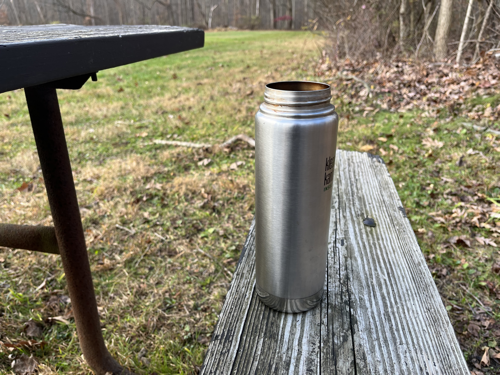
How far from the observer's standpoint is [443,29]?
250 inches

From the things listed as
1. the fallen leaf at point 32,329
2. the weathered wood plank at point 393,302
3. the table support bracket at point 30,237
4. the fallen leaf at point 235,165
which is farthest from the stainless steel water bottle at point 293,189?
the fallen leaf at point 235,165

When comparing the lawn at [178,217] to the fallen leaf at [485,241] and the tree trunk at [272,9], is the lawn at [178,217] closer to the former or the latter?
the fallen leaf at [485,241]

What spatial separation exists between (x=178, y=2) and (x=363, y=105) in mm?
19496

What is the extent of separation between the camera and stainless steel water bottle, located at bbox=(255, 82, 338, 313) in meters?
0.88

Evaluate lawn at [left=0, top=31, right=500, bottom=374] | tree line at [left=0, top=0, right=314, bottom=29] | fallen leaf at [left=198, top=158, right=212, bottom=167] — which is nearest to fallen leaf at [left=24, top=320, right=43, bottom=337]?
lawn at [left=0, top=31, right=500, bottom=374]

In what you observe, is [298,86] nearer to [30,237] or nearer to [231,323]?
[231,323]

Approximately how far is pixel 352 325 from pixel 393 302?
0.63ft

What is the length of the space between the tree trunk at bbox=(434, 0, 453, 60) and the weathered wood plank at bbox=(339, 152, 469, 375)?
19.6 feet

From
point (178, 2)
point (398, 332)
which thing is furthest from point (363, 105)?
point (178, 2)

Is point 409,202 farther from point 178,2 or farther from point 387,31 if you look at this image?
point 178,2

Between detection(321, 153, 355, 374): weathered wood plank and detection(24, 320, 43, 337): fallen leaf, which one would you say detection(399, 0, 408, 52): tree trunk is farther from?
detection(24, 320, 43, 337): fallen leaf

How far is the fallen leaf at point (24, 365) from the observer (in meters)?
1.88

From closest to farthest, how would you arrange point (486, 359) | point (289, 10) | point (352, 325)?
point (352, 325), point (486, 359), point (289, 10)

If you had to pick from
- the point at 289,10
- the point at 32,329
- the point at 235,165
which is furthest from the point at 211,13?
the point at 32,329
